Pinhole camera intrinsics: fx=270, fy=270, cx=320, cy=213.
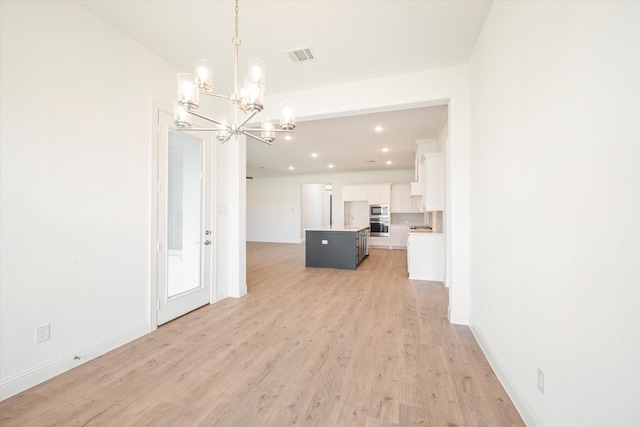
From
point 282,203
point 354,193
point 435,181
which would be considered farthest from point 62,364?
point 282,203

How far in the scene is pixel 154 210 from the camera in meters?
2.96

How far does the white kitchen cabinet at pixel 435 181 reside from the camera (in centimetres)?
483

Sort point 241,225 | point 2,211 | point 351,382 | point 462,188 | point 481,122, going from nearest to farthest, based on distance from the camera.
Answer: point 2,211
point 351,382
point 481,122
point 462,188
point 241,225

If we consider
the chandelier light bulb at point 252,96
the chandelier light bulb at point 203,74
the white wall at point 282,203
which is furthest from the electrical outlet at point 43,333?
the white wall at point 282,203

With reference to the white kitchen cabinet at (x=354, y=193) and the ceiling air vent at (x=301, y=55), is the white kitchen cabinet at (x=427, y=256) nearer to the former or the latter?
the ceiling air vent at (x=301, y=55)

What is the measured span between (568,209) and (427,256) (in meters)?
4.17

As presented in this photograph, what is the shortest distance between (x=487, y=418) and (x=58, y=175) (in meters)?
3.54

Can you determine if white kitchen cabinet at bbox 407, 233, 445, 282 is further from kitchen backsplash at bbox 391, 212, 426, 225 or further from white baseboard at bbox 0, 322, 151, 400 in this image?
kitchen backsplash at bbox 391, 212, 426, 225

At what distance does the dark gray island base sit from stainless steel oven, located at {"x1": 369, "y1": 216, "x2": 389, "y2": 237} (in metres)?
3.15

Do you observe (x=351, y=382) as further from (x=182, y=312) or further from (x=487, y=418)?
(x=182, y=312)

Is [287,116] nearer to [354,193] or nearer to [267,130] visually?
[267,130]

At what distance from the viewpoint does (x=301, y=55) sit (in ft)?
9.73

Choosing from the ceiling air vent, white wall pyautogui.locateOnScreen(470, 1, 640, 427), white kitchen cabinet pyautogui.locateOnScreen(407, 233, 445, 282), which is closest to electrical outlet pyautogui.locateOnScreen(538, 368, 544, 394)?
white wall pyautogui.locateOnScreen(470, 1, 640, 427)

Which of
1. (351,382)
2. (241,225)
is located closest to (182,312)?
(241,225)
